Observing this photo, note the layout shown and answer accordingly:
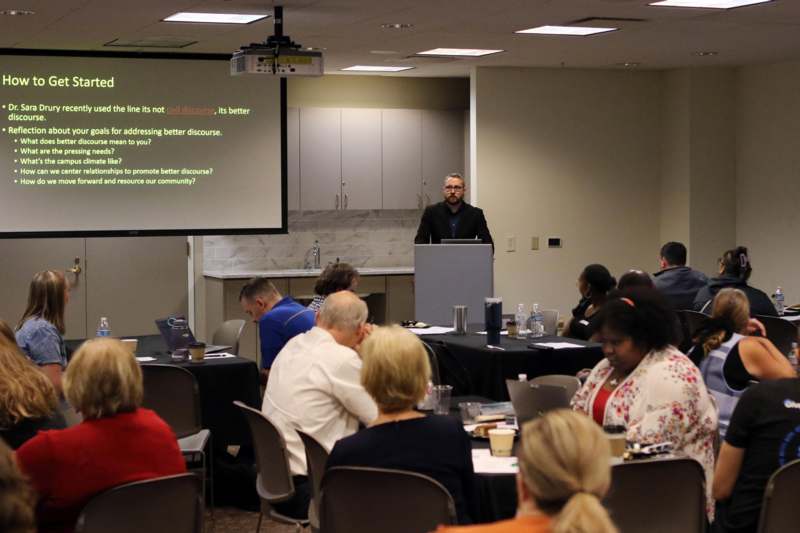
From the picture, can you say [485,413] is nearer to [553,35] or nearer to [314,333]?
[314,333]

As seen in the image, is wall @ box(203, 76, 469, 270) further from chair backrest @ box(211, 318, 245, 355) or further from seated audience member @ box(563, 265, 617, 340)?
seated audience member @ box(563, 265, 617, 340)

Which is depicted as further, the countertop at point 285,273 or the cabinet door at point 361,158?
the cabinet door at point 361,158

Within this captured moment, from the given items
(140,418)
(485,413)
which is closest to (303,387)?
(485,413)

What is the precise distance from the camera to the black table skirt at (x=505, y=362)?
21.9 feet

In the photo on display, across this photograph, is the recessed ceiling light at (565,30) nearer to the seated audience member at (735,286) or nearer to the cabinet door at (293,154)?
the seated audience member at (735,286)

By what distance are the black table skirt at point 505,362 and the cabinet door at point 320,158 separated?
4.54m

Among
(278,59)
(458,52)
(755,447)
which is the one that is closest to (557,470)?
(755,447)

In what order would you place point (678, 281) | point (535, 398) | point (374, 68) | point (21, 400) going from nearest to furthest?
point (21, 400), point (535, 398), point (678, 281), point (374, 68)

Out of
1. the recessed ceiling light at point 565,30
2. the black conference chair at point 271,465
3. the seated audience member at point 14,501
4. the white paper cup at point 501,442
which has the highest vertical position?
the recessed ceiling light at point 565,30

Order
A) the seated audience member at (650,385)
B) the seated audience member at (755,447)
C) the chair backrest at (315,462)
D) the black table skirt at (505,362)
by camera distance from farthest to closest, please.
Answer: the black table skirt at (505,362)
the chair backrest at (315,462)
the seated audience member at (650,385)
the seated audience member at (755,447)

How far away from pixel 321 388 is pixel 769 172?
7.87 m

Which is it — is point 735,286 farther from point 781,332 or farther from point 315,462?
point 315,462

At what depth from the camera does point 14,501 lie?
2045 mm

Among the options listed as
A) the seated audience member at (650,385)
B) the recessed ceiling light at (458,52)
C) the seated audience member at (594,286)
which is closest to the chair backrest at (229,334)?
the seated audience member at (594,286)
